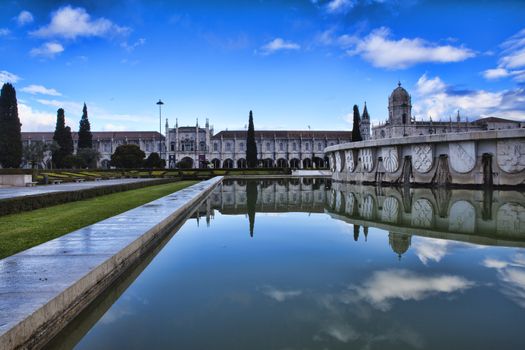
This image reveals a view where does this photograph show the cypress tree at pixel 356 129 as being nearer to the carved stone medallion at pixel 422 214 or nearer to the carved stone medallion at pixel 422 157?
the carved stone medallion at pixel 422 157

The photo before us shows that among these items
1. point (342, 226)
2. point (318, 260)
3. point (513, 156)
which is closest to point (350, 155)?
point (513, 156)

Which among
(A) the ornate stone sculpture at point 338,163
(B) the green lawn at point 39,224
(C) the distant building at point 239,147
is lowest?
(B) the green lawn at point 39,224

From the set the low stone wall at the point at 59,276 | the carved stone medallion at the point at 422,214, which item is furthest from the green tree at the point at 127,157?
the low stone wall at the point at 59,276

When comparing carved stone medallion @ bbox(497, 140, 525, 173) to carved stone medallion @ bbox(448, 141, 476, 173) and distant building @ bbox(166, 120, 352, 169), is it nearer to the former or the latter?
carved stone medallion @ bbox(448, 141, 476, 173)

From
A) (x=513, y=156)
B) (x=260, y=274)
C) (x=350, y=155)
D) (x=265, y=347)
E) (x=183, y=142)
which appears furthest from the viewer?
(x=183, y=142)

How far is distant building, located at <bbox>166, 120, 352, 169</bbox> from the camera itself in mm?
74750

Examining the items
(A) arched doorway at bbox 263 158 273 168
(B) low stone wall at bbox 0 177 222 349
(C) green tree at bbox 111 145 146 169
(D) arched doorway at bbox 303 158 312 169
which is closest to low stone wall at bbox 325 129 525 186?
(B) low stone wall at bbox 0 177 222 349

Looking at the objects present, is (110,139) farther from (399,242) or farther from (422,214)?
(399,242)

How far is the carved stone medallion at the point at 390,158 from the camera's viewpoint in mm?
21016

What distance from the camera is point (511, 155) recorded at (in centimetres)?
1652

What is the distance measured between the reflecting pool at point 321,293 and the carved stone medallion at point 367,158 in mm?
15585

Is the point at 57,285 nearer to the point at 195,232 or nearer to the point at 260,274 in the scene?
the point at 260,274

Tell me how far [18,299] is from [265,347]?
1.89 m

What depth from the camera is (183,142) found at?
7519 cm
